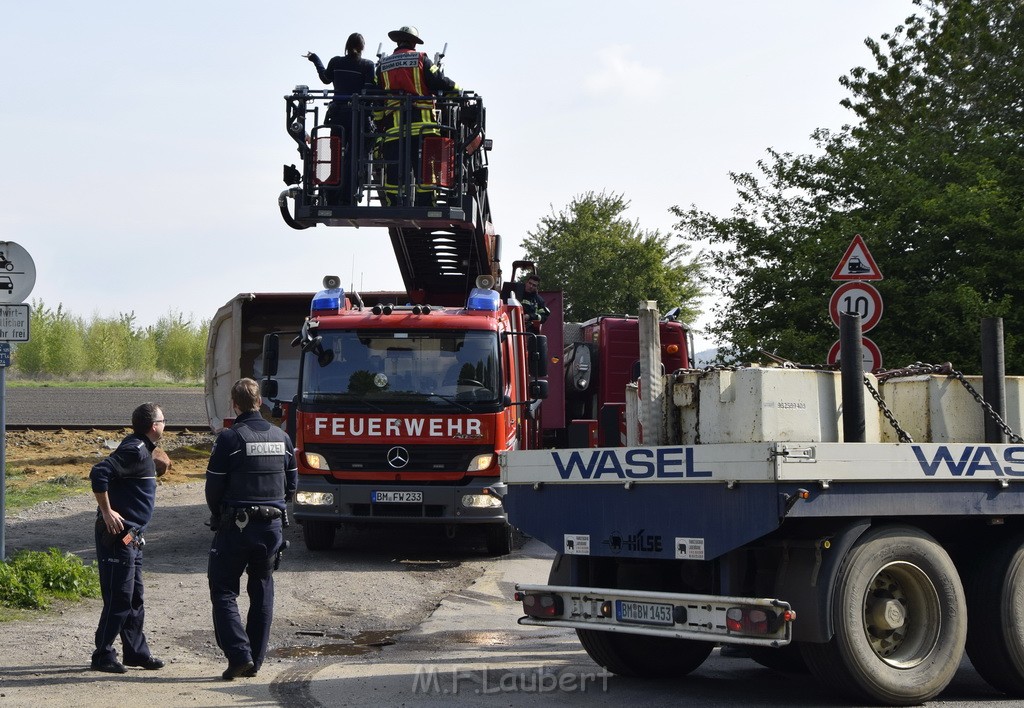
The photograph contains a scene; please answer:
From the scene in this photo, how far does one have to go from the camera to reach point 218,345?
16.9 meters

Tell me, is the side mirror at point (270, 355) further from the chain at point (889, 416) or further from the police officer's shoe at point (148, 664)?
the chain at point (889, 416)

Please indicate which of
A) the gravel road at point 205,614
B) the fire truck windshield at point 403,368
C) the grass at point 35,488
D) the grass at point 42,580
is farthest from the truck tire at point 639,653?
the grass at point 35,488

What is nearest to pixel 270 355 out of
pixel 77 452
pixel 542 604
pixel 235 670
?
pixel 235 670

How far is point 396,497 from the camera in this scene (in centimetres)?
1327

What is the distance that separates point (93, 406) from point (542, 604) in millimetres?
44672

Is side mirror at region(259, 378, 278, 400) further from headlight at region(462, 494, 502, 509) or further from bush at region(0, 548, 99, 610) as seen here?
bush at region(0, 548, 99, 610)

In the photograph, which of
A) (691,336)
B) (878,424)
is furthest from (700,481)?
(691,336)

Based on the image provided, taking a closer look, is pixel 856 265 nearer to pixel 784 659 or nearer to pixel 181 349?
pixel 784 659

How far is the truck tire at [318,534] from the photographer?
13936 millimetres

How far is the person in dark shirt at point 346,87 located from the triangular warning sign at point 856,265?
5244 millimetres

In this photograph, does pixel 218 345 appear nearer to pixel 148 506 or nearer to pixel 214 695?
pixel 148 506

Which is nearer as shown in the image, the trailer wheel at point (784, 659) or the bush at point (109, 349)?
the trailer wheel at point (784, 659)

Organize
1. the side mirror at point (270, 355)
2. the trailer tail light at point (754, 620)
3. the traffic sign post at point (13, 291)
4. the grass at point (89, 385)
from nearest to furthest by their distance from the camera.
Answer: the trailer tail light at point (754, 620)
the traffic sign post at point (13, 291)
the side mirror at point (270, 355)
the grass at point (89, 385)

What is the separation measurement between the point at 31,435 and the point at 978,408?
85.1ft
